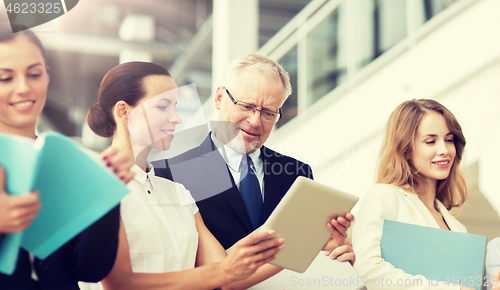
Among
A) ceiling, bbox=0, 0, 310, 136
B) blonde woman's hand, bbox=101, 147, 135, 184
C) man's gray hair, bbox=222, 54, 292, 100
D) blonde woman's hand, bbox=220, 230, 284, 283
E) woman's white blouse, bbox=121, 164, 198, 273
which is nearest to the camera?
blonde woman's hand, bbox=101, 147, 135, 184

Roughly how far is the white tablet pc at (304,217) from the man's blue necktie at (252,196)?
45cm

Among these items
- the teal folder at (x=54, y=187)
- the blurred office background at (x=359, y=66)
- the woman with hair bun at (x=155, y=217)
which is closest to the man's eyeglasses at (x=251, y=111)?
the blurred office background at (x=359, y=66)

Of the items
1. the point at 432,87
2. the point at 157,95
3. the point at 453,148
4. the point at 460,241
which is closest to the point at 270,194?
the point at 157,95

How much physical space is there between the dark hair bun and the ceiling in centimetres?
308

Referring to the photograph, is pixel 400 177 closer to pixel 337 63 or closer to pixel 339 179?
pixel 339 179

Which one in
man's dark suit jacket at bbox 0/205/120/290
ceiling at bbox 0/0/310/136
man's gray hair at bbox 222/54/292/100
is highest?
ceiling at bbox 0/0/310/136

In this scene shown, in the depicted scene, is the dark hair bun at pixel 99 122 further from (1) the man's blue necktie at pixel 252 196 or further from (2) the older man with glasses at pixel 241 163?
(1) the man's blue necktie at pixel 252 196

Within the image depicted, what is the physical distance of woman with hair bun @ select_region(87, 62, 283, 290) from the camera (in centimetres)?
122

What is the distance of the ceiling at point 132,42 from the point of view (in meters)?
4.56

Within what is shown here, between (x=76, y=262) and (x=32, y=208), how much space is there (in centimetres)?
33

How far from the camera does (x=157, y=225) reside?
1.34 meters

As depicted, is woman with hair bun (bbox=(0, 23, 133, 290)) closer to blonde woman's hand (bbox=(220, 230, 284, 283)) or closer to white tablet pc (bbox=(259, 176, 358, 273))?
blonde woman's hand (bbox=(220, 230, 284, 283))

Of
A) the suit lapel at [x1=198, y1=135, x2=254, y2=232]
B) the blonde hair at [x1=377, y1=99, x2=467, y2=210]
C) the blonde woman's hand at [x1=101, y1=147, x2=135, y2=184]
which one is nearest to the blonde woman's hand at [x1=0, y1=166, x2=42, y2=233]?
the blonde woman's hand at [x1=101, y1=147, x2=135, y2=184]

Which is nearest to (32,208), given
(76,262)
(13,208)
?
(13,208)
